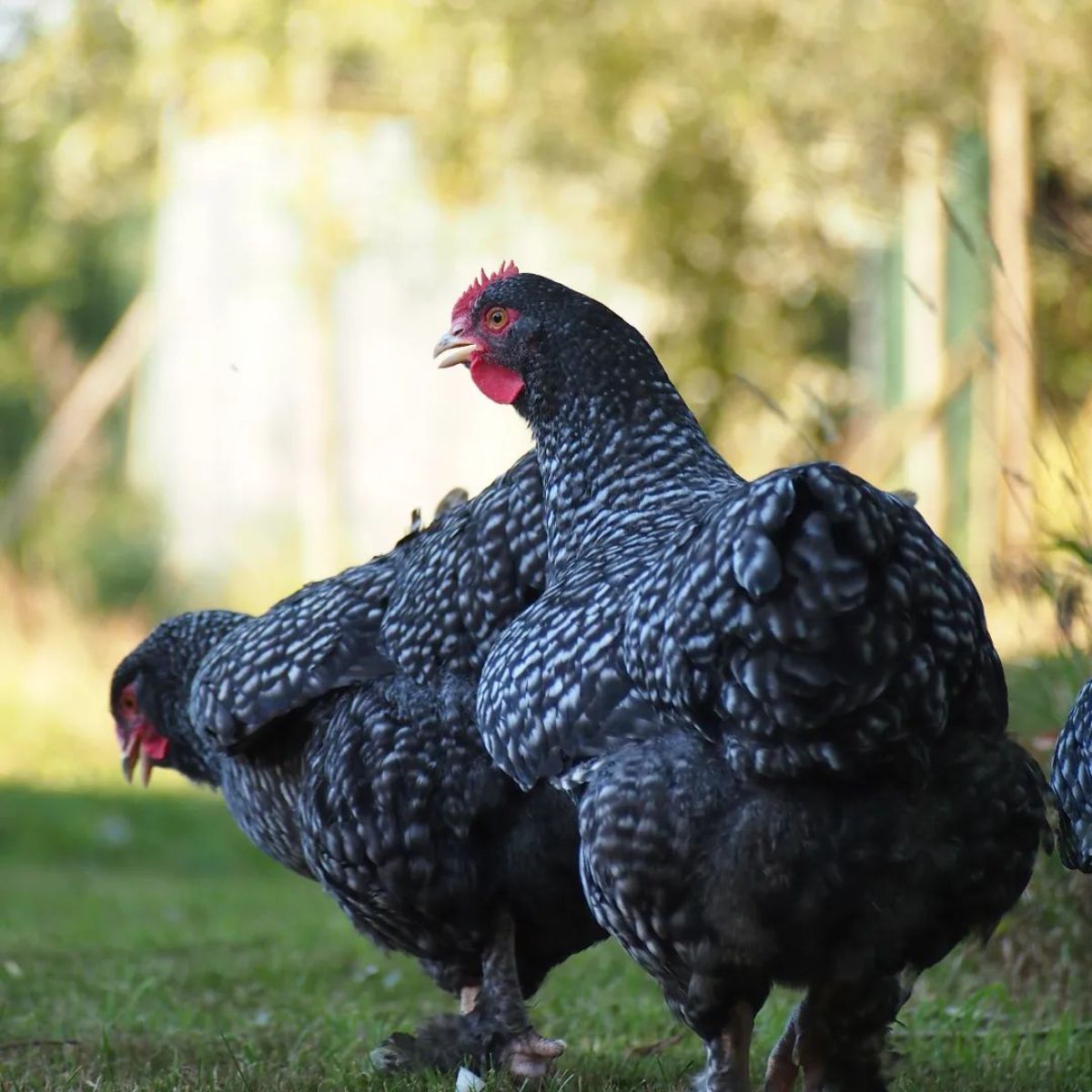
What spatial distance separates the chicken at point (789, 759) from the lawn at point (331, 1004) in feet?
2.66

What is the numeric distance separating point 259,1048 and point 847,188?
32.3 feet

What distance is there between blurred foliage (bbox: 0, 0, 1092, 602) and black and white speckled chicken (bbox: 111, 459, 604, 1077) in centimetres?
722

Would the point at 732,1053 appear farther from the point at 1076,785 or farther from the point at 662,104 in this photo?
the point at 662,104

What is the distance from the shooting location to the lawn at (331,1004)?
12.5ft

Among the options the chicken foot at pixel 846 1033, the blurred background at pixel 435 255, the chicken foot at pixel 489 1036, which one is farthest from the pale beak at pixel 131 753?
the blurred background at pixel 435 255

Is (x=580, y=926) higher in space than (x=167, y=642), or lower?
lower

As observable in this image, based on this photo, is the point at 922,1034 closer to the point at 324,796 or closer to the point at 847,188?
the point at 324,796

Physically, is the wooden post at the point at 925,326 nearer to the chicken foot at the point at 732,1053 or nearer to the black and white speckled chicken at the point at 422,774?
the black and white speckled chicken at the point at 422,774

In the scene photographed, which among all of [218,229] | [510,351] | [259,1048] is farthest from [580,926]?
[218,229]

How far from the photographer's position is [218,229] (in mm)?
14984

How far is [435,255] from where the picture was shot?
551 inches

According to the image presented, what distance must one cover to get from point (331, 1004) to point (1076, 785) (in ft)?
8.29

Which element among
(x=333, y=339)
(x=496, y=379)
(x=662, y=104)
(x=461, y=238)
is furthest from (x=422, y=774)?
(x=461, y=238)

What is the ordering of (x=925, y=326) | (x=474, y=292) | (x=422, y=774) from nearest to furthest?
1. (x=422, y=774)
2. (x=474, y=292)
3. (x=925, y=326)
